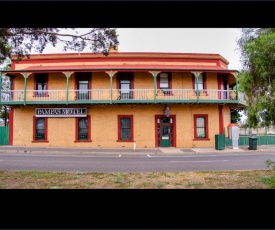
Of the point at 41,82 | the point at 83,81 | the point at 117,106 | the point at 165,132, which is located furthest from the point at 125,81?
the point at 41,82

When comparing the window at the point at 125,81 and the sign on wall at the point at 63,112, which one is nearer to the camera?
the sign on wall at the point at 63,112

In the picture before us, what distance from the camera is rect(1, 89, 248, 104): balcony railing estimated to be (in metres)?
19.4

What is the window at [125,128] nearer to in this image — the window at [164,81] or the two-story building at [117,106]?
the two-story building at [117,106]

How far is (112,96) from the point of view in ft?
64.7

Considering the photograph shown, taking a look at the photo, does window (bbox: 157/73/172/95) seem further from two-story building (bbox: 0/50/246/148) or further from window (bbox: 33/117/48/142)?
window (bbox: 33/117/48/142)

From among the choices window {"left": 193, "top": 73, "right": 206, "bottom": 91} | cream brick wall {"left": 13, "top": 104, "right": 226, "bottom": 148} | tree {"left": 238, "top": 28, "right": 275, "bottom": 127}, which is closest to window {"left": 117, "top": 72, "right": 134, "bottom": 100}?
cream brick wall {"left": 13, "top": 104, "right": 226, "bottom": 148}

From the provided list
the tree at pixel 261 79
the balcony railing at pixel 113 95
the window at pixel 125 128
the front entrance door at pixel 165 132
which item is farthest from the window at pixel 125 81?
the tree at pixel 261 79

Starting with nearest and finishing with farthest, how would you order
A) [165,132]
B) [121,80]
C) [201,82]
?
1. [165,132]
2. [121,80]
3. [201,82]

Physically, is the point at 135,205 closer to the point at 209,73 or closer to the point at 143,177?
the point at 143,177

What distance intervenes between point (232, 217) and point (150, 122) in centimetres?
1720

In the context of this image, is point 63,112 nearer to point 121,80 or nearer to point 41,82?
point 41,82

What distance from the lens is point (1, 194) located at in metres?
2.92

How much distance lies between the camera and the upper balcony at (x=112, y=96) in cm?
1916

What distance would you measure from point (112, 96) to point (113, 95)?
0.44 ft
